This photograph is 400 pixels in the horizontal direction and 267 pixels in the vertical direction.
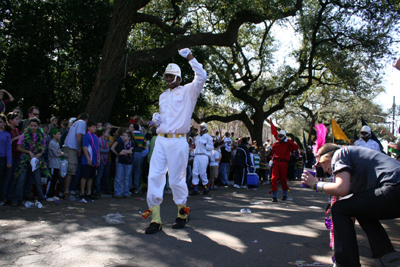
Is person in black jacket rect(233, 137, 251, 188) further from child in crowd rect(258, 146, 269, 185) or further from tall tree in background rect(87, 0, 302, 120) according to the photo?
tall tree in background rect(87, 0, 302, 120)

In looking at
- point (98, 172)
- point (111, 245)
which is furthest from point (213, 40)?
point (111, 245)

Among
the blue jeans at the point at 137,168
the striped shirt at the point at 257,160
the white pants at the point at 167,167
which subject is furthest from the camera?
the striped shirt at the point at 257,160

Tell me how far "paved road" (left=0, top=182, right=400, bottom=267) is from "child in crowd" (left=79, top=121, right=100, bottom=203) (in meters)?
1.33

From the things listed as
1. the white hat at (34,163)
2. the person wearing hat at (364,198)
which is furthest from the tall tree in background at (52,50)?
the person wearing hat at (364,198)

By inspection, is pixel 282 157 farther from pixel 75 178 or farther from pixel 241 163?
pixel 75 178

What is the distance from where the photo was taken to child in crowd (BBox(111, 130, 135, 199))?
9.19m

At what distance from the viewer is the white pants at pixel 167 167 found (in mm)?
5262

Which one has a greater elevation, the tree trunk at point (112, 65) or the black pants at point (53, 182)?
the tree trunk at point (112, 65)

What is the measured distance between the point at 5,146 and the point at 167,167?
3566mm

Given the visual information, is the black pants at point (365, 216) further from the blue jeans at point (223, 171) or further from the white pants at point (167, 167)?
the blue jeans at point (223, 171)

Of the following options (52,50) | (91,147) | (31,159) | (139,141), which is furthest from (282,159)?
(52,50)

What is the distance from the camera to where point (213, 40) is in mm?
14562

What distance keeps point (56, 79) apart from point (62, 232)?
1187 cm

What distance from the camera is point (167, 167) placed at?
5.46 metres
